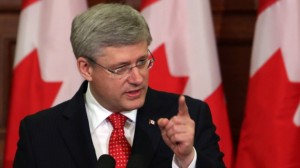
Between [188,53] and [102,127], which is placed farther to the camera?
[188,53]

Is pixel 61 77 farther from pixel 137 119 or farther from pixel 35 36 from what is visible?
pixel 137 119

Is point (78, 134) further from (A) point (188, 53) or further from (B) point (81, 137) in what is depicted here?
(A) point (188, 53)

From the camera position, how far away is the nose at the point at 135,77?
1.65 m

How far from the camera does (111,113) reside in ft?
5.85

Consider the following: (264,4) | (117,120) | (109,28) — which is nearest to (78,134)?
(117,120)

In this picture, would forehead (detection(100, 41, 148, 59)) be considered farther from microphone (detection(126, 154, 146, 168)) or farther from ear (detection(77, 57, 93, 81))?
microphone (detection(126, 154, 146, 168))

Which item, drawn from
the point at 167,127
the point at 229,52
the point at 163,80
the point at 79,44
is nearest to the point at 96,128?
the point at 79,44

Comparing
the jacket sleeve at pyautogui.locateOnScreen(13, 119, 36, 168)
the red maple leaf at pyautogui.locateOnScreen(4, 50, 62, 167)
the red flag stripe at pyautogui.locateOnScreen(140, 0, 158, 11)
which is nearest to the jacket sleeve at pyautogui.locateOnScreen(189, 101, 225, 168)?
the jacket sleeve at pyautogui.locateOnScreen(13, 119, 36, 168)

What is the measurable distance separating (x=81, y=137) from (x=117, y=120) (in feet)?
0.37

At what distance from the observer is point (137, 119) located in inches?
70.6

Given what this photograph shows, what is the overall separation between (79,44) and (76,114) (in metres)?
0.23

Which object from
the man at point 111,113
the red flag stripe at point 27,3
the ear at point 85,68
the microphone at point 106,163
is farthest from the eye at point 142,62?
the red flag stripe at point 27,3

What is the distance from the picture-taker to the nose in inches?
64.9

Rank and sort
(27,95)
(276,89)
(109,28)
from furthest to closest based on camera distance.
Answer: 1. (27,95)
2. (276,89)
3. (109,28)
